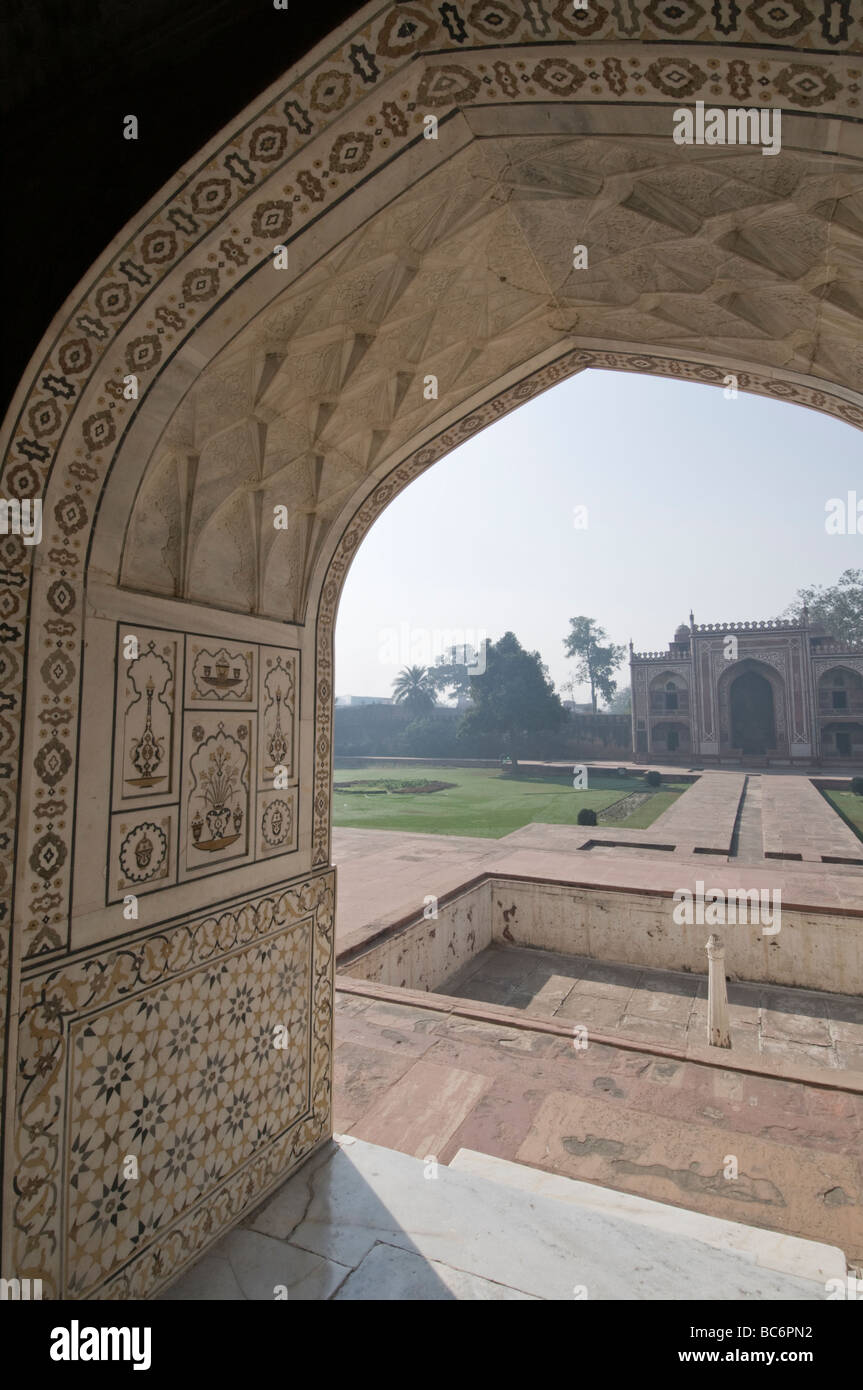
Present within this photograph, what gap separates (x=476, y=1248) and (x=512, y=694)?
87.5 ft

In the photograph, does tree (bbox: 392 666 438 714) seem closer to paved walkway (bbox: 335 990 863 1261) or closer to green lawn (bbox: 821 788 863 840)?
green lawn (bbox: 821 788 863 840)

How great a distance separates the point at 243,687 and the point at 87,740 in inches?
29.3

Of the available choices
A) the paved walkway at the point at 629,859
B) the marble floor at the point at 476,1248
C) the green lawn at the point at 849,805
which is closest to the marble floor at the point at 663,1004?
the paved walkway at the point at 629,859

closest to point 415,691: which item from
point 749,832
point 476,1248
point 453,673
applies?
point 453,673

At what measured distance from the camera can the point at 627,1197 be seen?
8.97 feet

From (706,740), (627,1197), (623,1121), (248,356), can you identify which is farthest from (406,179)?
(706,740)

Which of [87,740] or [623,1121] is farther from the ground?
[87,740]

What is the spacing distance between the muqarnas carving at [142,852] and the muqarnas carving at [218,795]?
92 millimetres

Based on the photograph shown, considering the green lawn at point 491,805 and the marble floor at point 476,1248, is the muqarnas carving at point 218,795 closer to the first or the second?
the marble floor at point 476,1248

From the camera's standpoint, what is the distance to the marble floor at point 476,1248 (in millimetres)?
2166
